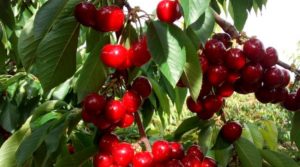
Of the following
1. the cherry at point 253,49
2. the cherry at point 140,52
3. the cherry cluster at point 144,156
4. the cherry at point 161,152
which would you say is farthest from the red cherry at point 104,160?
the cherry at point 253,49

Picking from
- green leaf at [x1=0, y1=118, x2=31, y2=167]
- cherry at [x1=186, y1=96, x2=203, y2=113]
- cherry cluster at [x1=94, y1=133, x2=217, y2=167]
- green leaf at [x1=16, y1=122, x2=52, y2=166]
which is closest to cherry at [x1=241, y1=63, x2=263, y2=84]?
cherry at [x1=186, y1=96, x2=203, y2=113]

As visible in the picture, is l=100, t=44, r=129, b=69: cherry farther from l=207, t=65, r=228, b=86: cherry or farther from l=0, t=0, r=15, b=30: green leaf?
l=0, t=0, r=15, b=30: green leaf

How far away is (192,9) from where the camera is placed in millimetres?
930

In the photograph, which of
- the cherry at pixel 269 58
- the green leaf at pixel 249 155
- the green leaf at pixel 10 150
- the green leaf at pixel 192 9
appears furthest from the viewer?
the green leaf at pixel 10 150

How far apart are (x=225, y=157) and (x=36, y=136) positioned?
511 millimetres

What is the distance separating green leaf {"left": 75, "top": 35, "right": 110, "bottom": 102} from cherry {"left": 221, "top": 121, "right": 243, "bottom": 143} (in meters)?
0.37

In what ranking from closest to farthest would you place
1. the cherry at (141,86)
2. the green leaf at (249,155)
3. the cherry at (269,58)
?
the cherry at (141,86)
the cherry at (269,58)
the green leaf at (249,155)

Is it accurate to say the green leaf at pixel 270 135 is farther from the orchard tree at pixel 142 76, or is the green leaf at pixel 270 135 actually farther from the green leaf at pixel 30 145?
the green leaf at pixel 30 145

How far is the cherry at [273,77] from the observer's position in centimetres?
127

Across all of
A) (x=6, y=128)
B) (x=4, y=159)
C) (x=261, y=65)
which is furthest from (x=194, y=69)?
(x=6, y=128)

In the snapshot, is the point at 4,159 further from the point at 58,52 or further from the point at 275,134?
the point at 275,134

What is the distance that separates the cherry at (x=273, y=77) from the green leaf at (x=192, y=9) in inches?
16.0

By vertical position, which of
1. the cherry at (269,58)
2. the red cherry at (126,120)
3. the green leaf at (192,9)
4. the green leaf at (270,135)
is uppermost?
the green leaf at (192,9)

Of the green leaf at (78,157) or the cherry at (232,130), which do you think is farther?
the cherry at (232,130)
